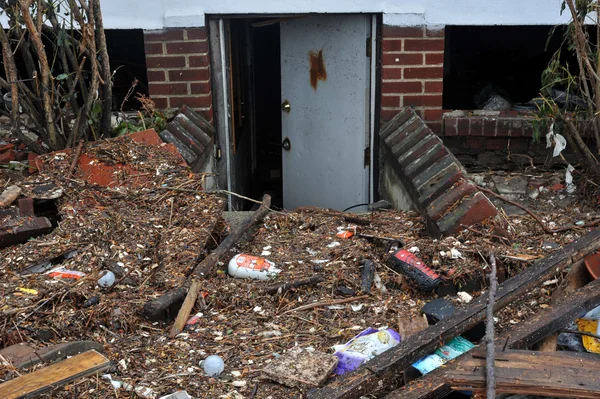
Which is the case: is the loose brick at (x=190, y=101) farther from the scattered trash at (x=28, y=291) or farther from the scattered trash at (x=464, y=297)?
the scattered trash at (x=464, y=297)

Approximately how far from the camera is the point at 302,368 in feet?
9.81

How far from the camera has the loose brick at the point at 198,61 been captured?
583cm

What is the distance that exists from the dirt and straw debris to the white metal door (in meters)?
1.71

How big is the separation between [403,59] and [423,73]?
0.22 metres

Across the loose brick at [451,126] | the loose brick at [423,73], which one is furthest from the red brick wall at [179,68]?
the loose brick at [451,126]

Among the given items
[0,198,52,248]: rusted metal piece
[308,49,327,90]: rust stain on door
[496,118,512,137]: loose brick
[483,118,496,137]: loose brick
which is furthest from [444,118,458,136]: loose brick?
[0,198,52,248]: rusted metal piece

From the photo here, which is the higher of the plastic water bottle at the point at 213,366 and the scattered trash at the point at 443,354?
the scattered trash at the point at 443,354

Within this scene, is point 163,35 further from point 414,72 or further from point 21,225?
point 21,225

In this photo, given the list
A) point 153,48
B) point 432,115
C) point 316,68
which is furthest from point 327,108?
point 153,48

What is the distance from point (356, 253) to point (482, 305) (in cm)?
105

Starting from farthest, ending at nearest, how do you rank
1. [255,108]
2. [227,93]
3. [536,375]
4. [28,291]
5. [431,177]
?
[255,108] → [227,93] → [431,177] → [28,291] → [536,375]

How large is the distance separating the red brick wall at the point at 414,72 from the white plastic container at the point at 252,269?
2.53 m

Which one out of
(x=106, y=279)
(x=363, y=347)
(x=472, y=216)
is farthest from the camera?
(x=472, y=216)

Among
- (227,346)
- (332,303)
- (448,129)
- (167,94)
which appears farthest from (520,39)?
(227,346)
